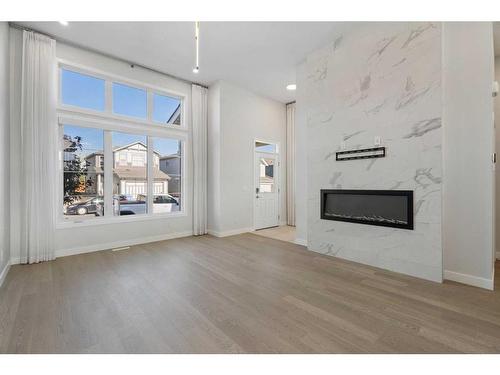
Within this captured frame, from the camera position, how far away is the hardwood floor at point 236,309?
170 cm

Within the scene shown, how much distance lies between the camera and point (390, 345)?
168cm

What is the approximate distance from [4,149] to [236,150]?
12.6ft

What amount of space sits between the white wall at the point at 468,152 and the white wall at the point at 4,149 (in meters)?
5.44

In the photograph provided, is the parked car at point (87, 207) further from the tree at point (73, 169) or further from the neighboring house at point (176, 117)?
the neighboring house at point (176, 117)

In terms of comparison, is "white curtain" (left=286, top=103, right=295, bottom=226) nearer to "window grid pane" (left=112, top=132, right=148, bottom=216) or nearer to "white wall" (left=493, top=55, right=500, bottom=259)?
"window grid pane" (left=112, top=132, right=148, bottom=216)

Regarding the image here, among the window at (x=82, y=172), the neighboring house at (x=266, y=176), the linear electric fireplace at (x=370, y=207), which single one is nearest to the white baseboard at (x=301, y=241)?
the linear electric fireplace at (x=370, y=207)

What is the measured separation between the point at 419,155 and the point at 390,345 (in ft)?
7.39

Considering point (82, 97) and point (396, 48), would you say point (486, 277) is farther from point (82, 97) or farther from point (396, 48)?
point (82, 97)

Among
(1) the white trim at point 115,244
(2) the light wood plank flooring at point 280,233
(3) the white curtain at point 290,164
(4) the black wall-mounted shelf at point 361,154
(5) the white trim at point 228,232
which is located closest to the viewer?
(4) the black wall-mounted shelf at point 361,154

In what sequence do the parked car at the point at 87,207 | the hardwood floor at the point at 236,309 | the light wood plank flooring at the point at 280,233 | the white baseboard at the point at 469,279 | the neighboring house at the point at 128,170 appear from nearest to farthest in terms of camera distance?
the hardwood floor at the point at 236,309 < the white baseboard at the point at 469,279 < the parked car at the point at 87,207 < the neighboring house at the point at 128,170 < the light wood plank flooring at the point at 280,233

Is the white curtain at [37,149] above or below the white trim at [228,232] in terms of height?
above

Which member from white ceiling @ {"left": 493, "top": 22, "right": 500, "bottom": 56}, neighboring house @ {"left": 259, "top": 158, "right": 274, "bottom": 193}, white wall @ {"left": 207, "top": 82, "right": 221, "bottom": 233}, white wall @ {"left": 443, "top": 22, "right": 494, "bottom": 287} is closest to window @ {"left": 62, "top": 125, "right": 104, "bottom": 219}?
white wall @ {"left": 207, "top": 82, "right": 221, "bottom": 233}

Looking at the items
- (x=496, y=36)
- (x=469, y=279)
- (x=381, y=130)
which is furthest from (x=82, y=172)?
(x=496, y=36)

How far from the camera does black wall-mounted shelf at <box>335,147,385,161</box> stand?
325 centimetres
